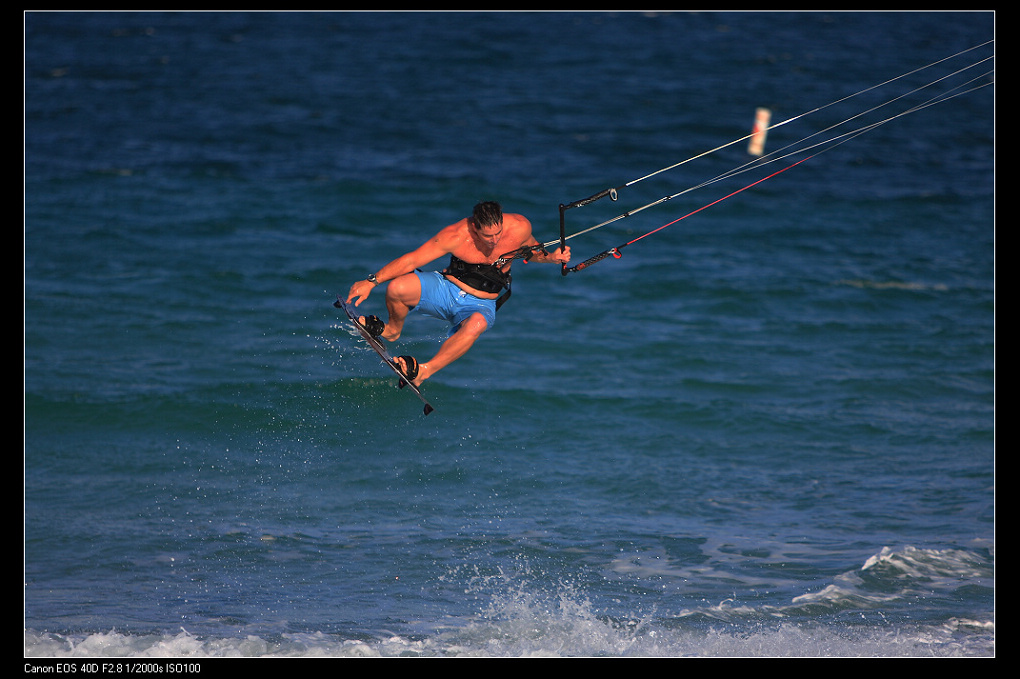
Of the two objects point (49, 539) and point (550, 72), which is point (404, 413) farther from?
point (550, 72)

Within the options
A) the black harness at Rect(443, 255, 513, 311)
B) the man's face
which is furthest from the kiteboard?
the man's face

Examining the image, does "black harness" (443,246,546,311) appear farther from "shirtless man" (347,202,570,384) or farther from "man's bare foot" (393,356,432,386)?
"man's bare foot" (393,356,432,386)

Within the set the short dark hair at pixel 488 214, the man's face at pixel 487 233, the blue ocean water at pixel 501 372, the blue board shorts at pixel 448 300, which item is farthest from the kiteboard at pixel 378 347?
the blue ocean water at pixel 501 372

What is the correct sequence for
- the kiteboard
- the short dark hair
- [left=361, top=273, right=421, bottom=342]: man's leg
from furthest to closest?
1. [left=361, top=273, right=421, bottom=342]: man's leg
2. the kiteboard
3. the short dark hair

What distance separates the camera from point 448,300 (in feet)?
26.1

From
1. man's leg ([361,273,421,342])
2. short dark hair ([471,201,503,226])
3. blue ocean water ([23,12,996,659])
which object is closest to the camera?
short dark hair ([471,201,503,226])

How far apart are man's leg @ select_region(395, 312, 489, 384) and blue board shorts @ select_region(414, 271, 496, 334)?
0.08m

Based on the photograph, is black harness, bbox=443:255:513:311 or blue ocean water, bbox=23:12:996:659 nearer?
black harness, bbox=443:255:513:311

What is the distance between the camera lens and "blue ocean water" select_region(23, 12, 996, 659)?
822 cm

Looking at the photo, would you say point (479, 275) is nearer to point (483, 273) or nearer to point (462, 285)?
point (483, 273)

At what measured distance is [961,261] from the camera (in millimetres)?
18828

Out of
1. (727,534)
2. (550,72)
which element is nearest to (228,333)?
(727,534)

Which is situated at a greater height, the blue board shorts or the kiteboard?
the blue board shorts

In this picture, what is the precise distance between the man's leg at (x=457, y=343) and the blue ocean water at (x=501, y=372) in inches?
71.1
